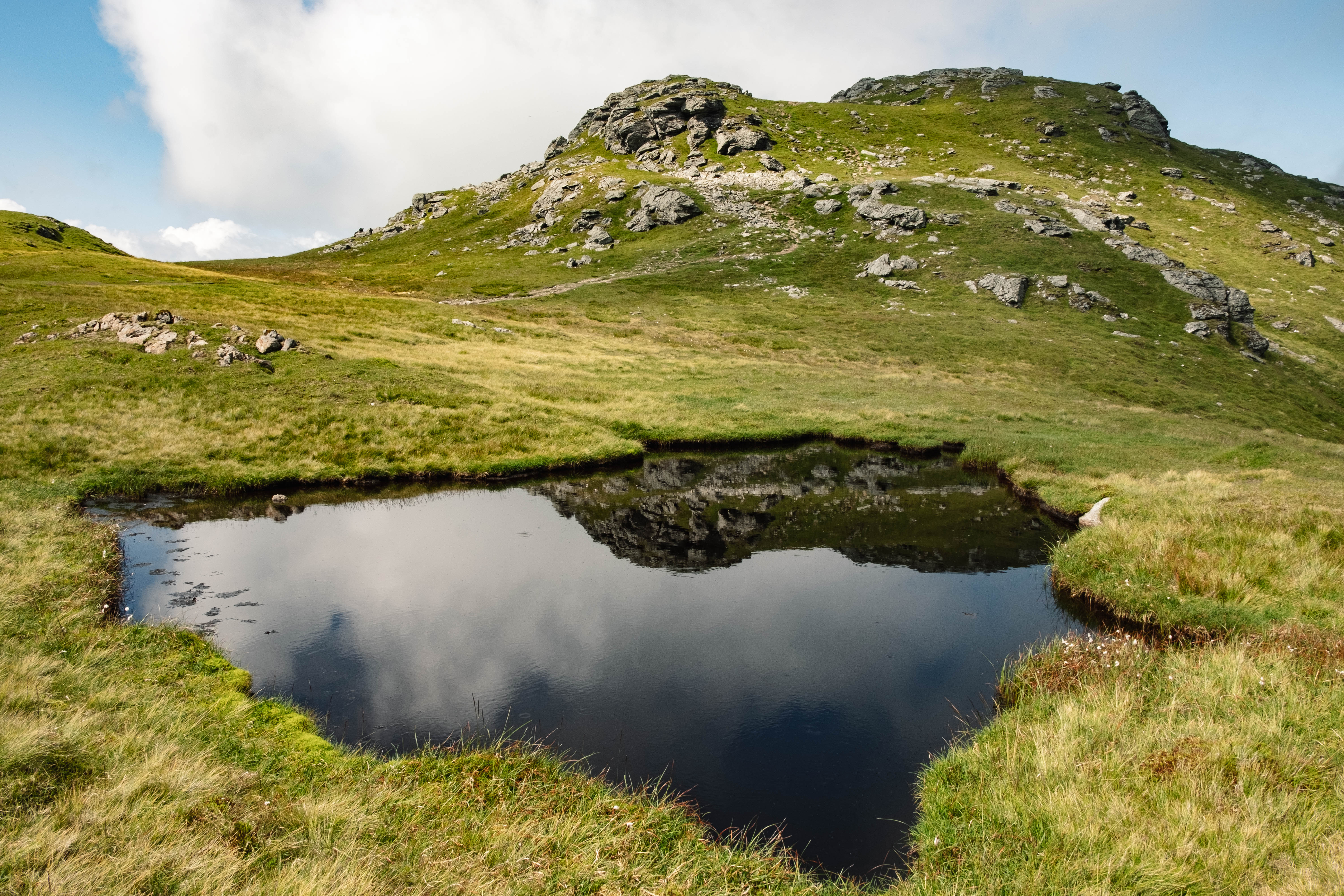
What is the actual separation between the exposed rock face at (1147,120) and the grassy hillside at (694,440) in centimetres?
7133

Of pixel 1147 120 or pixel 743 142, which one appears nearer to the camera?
pixel 743 142

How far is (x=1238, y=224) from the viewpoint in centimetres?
11381

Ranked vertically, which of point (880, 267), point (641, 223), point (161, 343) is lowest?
point (161, 343)

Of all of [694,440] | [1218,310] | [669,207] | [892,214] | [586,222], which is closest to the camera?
[694,440]

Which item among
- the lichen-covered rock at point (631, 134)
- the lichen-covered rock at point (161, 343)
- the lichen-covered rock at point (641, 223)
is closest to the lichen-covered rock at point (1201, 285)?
Result: the lichen-covered rock at point (641, 223)

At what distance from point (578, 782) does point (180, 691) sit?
22.4 feet

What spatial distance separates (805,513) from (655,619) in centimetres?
1134

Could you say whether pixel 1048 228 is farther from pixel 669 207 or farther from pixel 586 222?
pixel 586 222

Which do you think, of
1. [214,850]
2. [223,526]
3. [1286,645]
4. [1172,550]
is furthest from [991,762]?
[223,526]

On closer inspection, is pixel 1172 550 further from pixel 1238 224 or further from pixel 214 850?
pixel 1238 224

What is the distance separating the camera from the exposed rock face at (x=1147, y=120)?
154500mm

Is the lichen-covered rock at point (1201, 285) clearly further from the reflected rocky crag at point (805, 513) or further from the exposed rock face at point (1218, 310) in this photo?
the reflected rocky crag at point (805, 513)


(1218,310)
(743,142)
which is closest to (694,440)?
(1218,310)

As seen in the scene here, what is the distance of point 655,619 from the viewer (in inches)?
629
